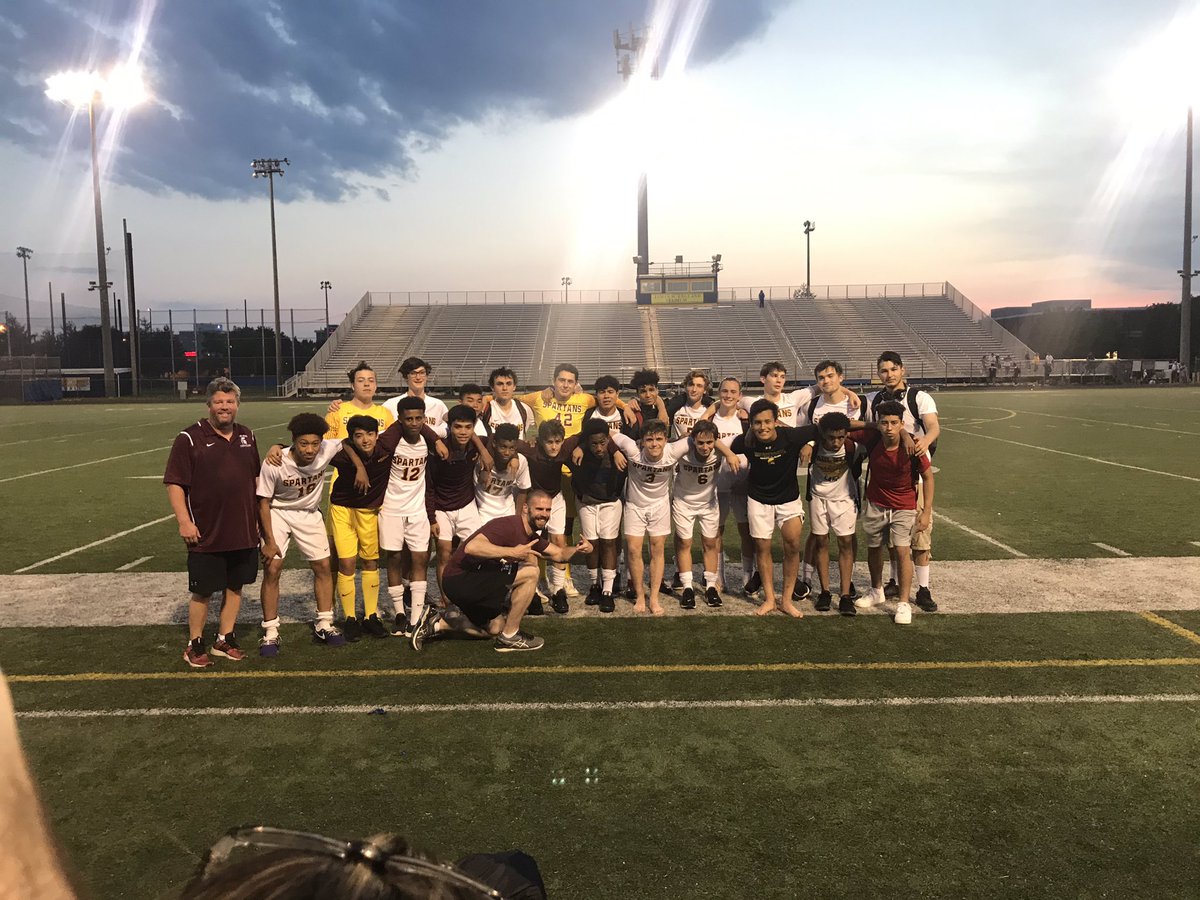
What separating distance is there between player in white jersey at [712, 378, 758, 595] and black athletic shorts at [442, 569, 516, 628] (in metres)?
2.16

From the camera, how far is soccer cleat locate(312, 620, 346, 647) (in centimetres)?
612

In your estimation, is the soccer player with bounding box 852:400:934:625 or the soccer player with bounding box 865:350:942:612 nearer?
the soccer player with bounding box 852:400:934:625

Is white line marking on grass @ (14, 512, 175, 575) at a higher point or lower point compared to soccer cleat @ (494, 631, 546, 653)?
higher

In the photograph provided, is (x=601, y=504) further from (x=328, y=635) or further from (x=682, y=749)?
(x=682, y=749)

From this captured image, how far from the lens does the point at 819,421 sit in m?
6.84

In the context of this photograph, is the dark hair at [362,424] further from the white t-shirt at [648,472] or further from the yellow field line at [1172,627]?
the yellow field line at [1172,627]

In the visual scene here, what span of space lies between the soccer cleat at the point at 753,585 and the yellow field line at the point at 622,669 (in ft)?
5.72

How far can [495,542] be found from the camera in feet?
20.3

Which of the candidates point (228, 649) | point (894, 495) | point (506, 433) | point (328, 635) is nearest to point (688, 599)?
point (894, 495)

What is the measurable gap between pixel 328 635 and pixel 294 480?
4.09 ft

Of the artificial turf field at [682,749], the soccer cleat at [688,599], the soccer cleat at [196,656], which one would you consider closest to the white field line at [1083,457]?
the artificial turf field at [682,749]

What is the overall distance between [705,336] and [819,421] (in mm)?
49468

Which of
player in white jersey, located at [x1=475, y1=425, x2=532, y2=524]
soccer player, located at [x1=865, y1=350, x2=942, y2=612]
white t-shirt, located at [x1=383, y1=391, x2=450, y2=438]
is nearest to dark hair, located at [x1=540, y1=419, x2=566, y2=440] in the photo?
player in white jersey, located at [x1=475, y1=425, x2=532, y2=524]

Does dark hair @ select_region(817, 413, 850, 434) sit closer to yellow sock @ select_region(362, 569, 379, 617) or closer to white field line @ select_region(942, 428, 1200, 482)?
yellow sock @ select_region(362, 569, 379, 617)
